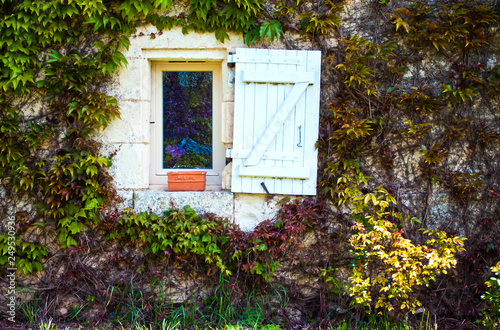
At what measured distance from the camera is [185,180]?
123 inches

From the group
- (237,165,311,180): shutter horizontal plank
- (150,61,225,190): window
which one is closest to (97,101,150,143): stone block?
(150,61,225,190): window

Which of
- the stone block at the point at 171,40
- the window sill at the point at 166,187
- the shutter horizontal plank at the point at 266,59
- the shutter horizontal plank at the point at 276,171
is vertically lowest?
the window sill at the point at 166,187

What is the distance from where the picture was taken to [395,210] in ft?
10.2

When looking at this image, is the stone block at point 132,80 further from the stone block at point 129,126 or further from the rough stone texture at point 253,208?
the rough stone texture at point 253,208

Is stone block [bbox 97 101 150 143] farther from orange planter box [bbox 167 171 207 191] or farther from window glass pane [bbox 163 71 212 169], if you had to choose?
orange planter box [bbox 167 171 207 191]

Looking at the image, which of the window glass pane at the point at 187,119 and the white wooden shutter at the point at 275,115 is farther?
the window glass pane at the point at 187,119

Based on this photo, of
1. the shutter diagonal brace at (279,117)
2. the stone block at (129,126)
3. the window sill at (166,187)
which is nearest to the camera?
the shutter diagonal brace at (279,117)

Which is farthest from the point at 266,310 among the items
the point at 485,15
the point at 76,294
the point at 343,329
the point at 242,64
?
the point at 485,15

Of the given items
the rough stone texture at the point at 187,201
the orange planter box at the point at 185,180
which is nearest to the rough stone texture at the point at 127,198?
the rough stone texture at the point at 187,201

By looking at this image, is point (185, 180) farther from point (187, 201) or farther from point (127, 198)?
point (127, 198)

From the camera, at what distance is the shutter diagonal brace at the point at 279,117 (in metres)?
2.97

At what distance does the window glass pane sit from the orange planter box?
0.25 m

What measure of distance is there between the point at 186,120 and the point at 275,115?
872 millimetres

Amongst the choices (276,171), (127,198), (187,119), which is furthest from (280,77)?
(127,198)
